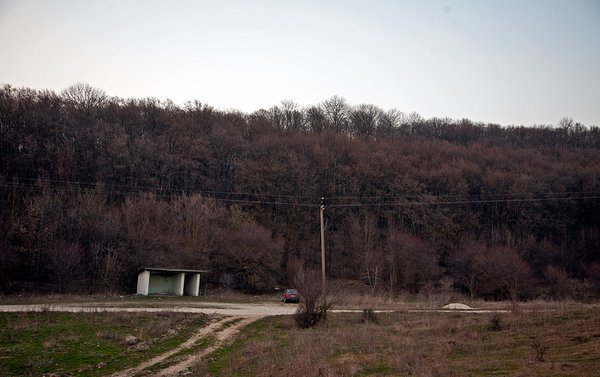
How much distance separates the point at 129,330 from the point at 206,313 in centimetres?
706

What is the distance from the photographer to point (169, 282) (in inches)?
2098

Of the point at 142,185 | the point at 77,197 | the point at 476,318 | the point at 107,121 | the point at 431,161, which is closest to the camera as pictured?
the point at 476,318

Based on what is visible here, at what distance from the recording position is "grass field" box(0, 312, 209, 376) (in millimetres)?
17861

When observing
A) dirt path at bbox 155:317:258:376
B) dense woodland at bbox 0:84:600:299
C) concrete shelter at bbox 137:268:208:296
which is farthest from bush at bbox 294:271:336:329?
dense woodland at bbox 0:84:600:299

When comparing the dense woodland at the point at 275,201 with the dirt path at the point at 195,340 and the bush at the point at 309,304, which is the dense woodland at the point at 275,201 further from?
the bush at the point at 309,304

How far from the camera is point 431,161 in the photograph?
4190 inches

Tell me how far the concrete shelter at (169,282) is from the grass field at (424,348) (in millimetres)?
24014

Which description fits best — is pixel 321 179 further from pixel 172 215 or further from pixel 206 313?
pixel 206 313

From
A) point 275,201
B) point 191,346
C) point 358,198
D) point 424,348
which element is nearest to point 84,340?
point 191,346

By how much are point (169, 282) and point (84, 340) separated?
32072 mm

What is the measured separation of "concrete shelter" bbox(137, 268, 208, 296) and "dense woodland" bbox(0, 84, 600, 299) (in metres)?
4.19

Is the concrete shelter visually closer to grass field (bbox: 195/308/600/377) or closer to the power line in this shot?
grass field (bbox: 195/308/600/377)

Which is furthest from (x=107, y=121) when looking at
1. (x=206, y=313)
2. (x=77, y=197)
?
(x=206, y=313)

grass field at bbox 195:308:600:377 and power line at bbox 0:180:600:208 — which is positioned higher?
power line at bbox 0:180:600:208
